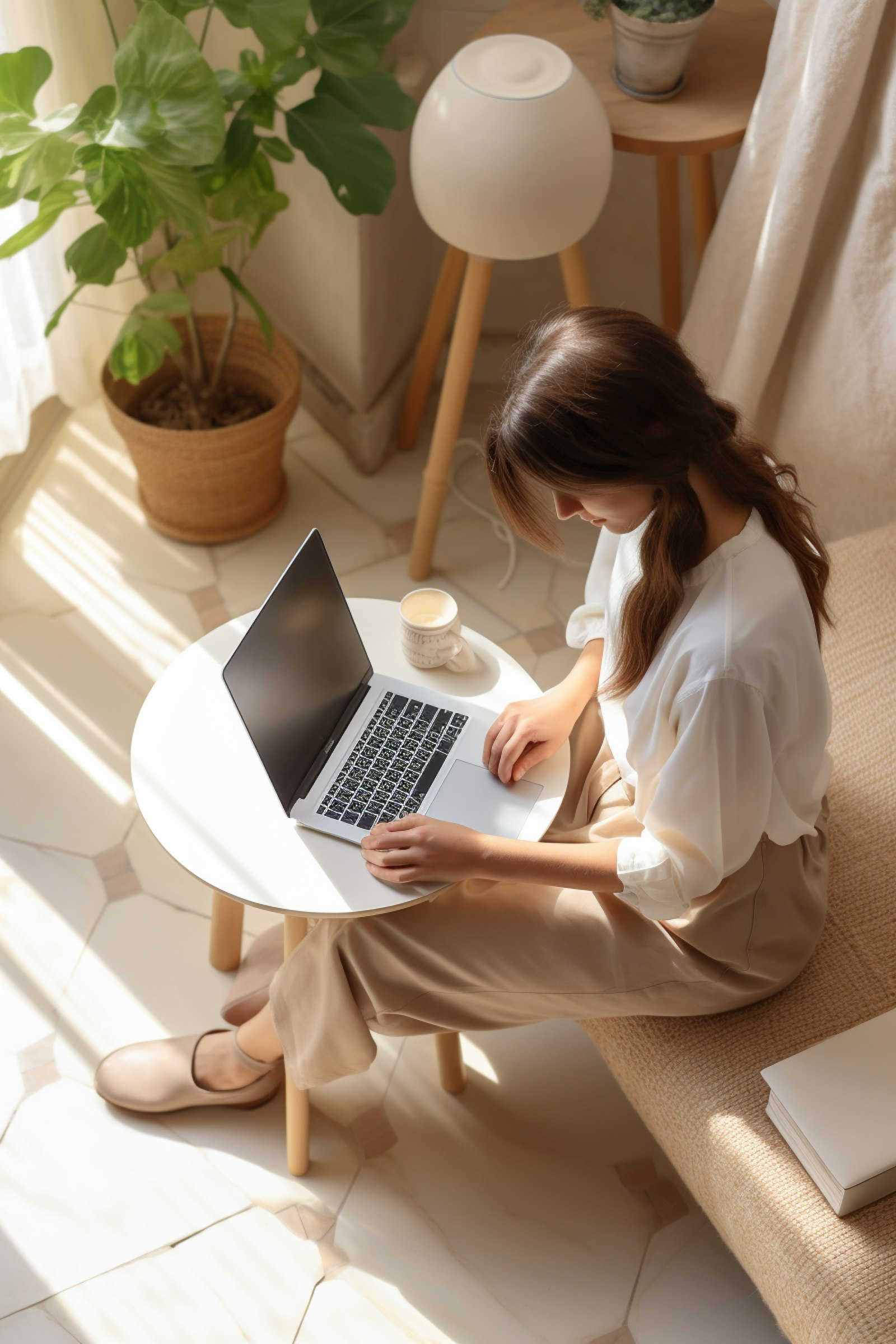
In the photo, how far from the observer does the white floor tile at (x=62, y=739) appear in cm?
191

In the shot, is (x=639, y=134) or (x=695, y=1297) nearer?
(x=695, y=1297)

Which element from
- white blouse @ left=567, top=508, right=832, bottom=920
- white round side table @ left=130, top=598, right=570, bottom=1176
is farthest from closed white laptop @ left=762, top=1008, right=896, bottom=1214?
white round side table @ left=130, top=598, right=570, bottom=1176

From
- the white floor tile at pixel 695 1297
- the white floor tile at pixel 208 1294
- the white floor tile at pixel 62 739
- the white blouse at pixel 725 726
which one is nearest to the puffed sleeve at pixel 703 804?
the white blouse at pixel 725 726

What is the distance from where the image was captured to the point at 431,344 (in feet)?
7.59

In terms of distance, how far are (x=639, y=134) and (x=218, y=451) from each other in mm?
901

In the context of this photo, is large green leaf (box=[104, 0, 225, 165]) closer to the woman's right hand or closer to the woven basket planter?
the woven basket planter

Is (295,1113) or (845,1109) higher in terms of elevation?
(845,1109)

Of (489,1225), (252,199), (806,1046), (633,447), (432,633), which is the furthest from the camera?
(252,199)

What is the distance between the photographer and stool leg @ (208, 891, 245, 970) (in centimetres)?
165

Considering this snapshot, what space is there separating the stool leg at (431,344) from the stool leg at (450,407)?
1.5 inches

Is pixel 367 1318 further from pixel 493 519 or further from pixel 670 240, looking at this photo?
pixel 670 240

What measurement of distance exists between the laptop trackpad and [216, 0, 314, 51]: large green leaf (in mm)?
1161

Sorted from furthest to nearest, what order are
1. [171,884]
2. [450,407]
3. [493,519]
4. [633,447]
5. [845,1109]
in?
[493,519], [450,407], [171,884], [845,1109], [633,447]

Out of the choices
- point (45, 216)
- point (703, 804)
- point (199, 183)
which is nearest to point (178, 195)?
point (199, 183)
